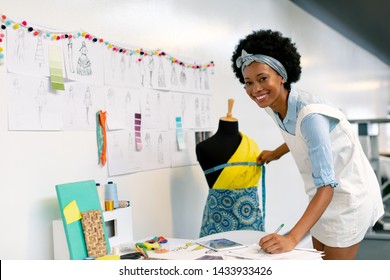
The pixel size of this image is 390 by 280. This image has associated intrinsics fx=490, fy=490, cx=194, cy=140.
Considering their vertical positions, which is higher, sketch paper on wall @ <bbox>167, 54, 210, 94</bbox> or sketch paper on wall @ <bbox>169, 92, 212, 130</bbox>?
sketch paper on wall @ <bbox>167, 54, 210, 94</bbox>

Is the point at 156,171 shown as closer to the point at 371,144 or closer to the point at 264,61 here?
the point at 264,61

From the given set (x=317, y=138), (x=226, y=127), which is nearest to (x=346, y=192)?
(x=317, y=138)

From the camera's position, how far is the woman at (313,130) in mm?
1646

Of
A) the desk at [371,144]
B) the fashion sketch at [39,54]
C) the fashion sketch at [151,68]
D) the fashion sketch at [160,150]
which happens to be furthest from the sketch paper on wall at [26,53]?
the desk at [371,144]

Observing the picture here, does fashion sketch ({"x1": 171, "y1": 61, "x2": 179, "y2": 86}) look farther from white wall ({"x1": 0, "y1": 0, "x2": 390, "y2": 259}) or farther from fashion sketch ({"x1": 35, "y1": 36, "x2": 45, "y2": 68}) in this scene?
fashion sketch ({"x1": 35, "y1": 36, "x2": 45, "y2": 68})

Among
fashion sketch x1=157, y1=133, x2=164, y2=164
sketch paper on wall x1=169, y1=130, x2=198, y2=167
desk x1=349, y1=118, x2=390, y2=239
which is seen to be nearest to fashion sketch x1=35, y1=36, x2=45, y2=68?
fashion sketch x1=157, y1=133, x2=164, y2=164

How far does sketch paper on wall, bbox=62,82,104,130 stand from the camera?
6.63 feet

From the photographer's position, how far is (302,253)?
141 cm

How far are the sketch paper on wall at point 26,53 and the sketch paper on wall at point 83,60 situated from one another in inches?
Answer: 4.6

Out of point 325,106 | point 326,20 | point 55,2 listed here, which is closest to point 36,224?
point 55,2

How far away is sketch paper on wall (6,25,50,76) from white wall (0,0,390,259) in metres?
0.06

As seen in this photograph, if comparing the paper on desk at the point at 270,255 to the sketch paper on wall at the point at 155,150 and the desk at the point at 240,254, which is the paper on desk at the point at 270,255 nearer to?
the desk at the point at 240,254

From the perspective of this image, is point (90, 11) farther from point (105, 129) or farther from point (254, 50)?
point (254, 50)

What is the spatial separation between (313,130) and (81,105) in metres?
1.01
